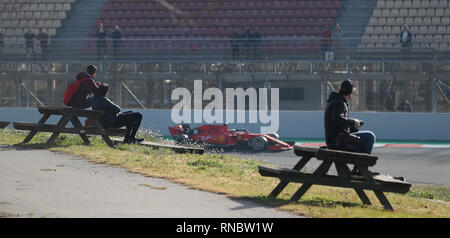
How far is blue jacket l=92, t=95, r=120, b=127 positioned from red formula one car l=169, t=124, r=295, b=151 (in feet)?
25.2

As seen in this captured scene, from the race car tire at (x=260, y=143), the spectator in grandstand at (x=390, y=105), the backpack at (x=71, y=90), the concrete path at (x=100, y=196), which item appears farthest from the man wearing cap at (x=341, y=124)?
the spectator in grandstand at (x=390, y=105)

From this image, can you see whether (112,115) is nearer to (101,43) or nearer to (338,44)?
(101,43)

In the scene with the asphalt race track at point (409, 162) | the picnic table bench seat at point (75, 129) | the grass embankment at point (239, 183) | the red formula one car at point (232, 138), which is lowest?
the asphalt race track at point (409, 162)

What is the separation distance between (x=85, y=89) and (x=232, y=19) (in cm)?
1979

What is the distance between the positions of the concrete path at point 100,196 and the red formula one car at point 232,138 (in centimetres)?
1073

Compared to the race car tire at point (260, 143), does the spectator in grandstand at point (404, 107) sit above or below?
above

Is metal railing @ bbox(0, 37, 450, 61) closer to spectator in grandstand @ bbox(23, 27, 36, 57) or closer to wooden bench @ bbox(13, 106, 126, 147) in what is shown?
spectator in grandstand @ bbox(23, 27, 36, 57)

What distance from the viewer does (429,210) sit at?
28.9ft

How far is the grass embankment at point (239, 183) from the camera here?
Result: 799cm

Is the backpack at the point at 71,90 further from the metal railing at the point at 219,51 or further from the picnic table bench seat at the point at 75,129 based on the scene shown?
the metal railing at the point at 219,51

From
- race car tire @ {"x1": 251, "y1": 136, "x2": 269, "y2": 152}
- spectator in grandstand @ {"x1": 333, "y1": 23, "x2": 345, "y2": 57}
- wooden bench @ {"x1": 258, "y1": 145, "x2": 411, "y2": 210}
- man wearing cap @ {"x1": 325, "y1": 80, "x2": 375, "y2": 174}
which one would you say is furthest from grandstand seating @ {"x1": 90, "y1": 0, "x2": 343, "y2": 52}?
wooden bench @ {"x1": 258, "y1": 145, "x2": 411, "y2": 210}

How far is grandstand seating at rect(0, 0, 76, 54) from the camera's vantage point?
33.8 m
